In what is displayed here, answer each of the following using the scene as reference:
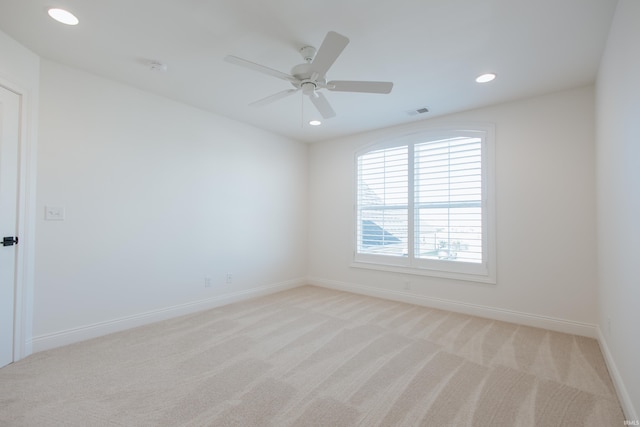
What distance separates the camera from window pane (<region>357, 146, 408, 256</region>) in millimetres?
4508

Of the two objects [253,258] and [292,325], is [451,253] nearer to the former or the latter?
[292,325]

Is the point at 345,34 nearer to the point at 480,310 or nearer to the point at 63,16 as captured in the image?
the point at 63,16

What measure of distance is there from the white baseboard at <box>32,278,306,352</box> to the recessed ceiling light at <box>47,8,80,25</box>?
2663 mm

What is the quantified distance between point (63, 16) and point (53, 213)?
1.68 meters

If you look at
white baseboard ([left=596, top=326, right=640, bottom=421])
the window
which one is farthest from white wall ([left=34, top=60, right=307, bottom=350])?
white baseboard ([left=596, top=326, right=640, bottom=421])

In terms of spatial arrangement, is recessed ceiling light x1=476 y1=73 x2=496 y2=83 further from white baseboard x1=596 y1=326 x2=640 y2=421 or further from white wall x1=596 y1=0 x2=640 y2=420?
white baseboard x1=596 y1=326 x2=640 y2=421

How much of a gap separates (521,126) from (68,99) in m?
4.90

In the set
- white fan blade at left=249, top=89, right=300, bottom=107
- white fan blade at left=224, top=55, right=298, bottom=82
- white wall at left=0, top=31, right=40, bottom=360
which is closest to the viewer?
white fan blade at left=224, top=55, right=298, bottom=82

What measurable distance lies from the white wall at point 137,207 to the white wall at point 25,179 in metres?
0.07

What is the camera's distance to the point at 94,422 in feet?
5.75

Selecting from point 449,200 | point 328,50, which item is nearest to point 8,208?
point 328,50

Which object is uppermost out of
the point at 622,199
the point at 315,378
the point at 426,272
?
the point at 622,199

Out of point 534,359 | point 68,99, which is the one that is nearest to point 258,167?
point 68,99

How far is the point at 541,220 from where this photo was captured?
342 centimetres
